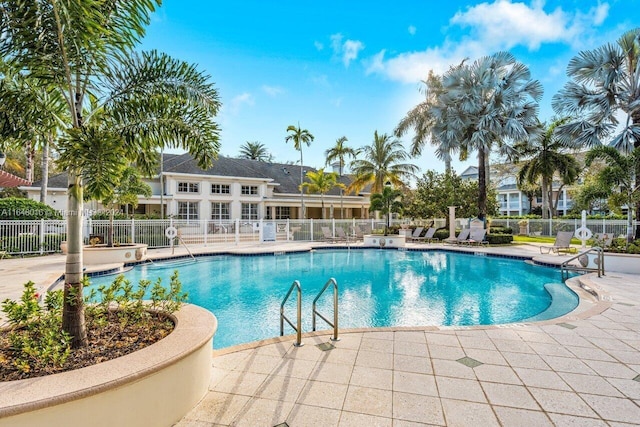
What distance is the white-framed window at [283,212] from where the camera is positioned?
31641 millimetres

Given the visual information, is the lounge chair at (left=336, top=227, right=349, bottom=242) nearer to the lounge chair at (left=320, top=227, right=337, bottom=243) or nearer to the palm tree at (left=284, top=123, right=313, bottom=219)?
the lounge chair at (left=320, top=227, right=337, bottom=243)

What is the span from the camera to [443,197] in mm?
23641

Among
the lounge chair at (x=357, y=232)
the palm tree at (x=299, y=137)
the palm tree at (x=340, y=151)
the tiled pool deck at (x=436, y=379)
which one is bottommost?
the tiled pool deck at (x=436, y=379)

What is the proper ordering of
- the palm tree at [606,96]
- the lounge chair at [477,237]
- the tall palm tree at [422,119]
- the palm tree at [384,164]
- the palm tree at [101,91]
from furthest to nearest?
the palm tree at [384,164] < the tall palm tree at [422,119] < the lounge chair at [477,237] < the palm tree at [606,96] < the palm tree at [101,91]

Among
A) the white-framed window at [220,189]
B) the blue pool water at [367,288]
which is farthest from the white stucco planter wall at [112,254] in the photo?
the white-framed window at [220,189]

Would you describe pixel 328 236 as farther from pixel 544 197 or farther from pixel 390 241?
pixel 544 197

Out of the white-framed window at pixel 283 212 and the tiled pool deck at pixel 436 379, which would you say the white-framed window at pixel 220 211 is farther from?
the tiled pool deck at pixel 436 379

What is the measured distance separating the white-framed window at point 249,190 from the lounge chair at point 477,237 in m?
17.7

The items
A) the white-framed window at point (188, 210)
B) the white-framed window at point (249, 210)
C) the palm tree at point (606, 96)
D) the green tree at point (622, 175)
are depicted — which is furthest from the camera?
the white-framed window at point (249, 210)

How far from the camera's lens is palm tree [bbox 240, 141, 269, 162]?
50.1 metres

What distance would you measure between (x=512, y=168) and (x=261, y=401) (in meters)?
40.3

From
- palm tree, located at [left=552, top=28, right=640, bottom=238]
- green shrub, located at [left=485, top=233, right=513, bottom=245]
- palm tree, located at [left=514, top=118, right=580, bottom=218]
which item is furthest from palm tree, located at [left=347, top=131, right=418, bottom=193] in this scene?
palm tree, located at [left=552, top=28, right=640, bottom=238]

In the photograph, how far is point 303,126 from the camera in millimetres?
29656

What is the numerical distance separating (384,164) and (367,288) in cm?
1881
